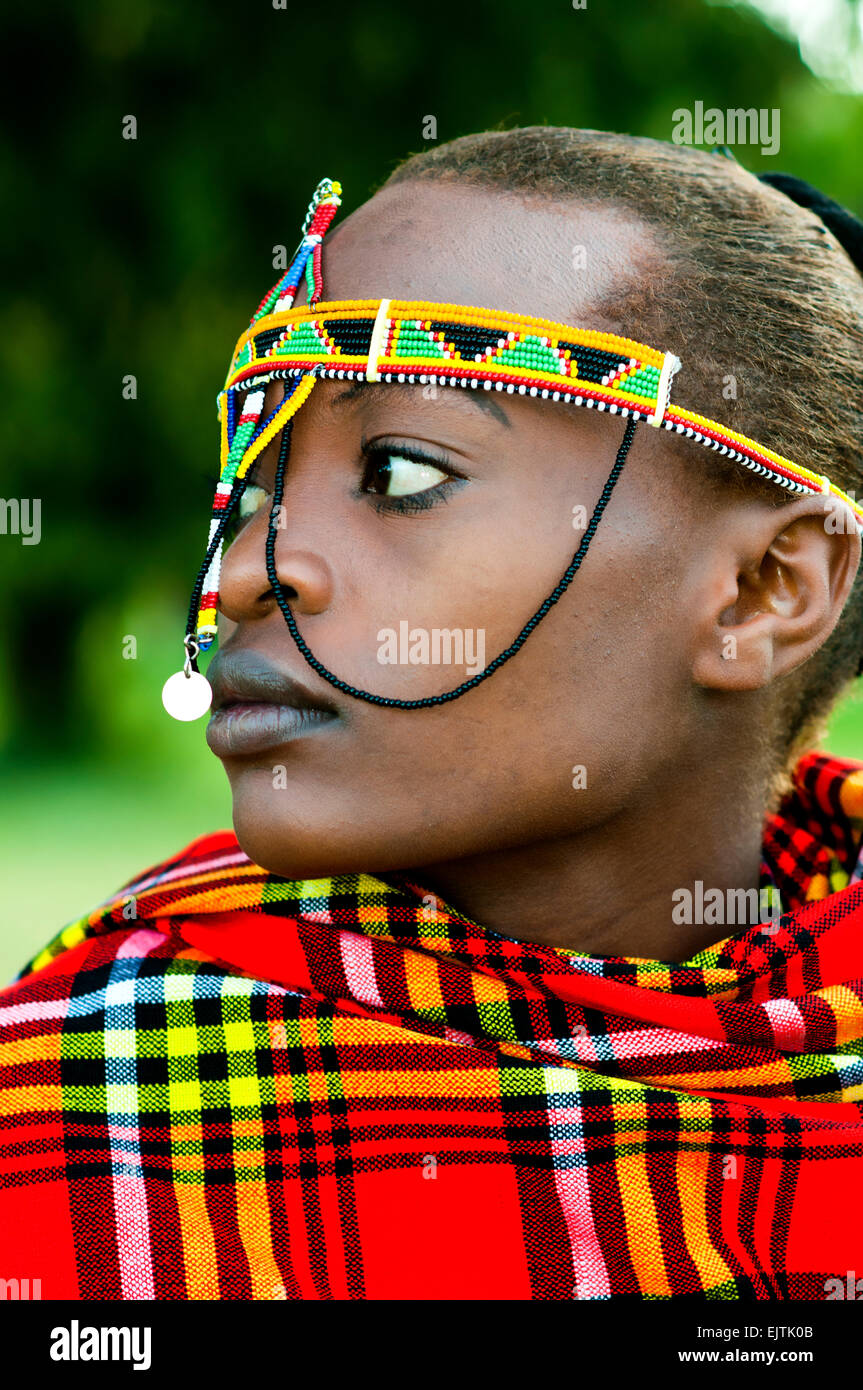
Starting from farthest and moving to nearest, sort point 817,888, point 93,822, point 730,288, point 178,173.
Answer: point 93,822
point 178,173
point 817,888
point 730,288

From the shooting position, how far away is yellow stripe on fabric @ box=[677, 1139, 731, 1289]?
2023 millimetres

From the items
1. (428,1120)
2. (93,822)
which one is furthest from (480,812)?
(93,822)

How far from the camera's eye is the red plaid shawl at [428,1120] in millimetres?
2020

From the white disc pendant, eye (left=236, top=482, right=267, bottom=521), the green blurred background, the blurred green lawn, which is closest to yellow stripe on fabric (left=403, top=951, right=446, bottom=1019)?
the white disc pendant

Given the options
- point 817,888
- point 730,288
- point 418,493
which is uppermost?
point 730,288

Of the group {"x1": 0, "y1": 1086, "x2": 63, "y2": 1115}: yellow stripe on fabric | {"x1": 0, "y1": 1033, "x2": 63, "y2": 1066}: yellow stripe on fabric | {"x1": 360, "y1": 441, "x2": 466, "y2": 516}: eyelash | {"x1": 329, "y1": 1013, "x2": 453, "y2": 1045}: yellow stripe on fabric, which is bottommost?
{"x1": 0, "y1": 1086, "x2": 63, "y2": 1115}: yellow stripe on fabric

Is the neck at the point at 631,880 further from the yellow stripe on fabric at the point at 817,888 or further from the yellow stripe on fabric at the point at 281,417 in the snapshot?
the yellow stripe on fabric at the point at 281,417

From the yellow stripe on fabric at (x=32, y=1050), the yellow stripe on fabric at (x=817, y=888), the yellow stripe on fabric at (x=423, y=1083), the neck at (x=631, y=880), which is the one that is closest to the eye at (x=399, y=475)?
the neck at (x=631, y=880)

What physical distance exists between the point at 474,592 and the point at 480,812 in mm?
337

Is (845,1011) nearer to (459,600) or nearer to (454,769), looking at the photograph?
(454,769)

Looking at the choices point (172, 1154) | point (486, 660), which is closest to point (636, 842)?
point (486, 660)

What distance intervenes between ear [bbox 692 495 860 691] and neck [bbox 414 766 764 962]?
0.23 metres

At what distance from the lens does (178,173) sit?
9.64m

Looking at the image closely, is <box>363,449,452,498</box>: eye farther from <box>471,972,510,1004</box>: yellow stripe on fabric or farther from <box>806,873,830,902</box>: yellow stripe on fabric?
<box>806,873,830,902</box>: yellow stripe on fabric
